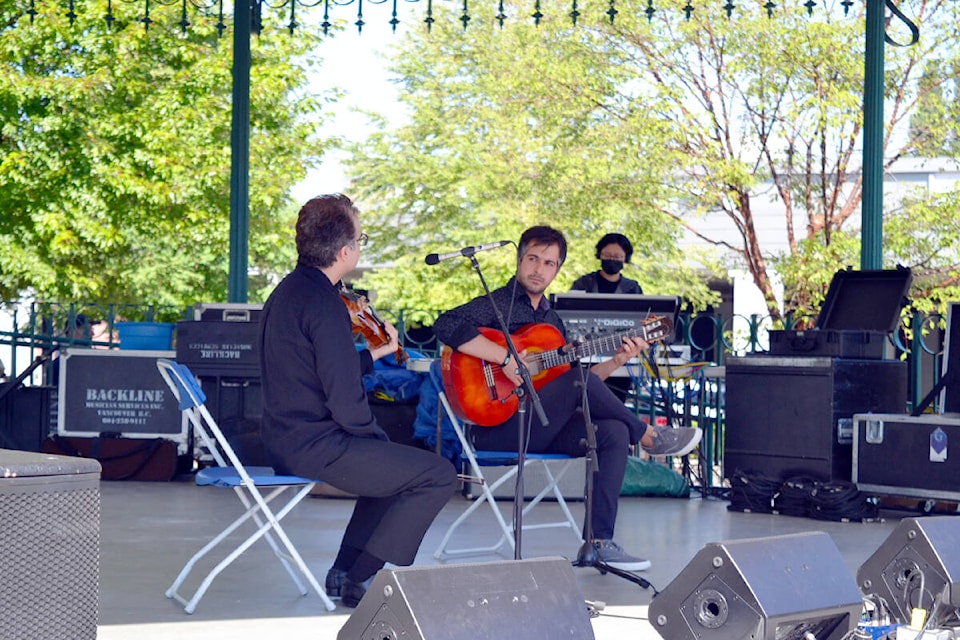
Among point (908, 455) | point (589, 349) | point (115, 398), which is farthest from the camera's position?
point (115, 398)

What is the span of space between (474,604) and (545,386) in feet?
9.11

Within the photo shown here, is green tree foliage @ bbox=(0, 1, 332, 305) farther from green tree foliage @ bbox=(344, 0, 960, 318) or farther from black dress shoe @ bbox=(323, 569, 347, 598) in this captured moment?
black dress shoe @ bbox=(323, 569, 347, 598)

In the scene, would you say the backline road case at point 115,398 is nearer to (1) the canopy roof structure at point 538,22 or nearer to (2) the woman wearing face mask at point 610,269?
(1) the canopy roof structure at point 538,22

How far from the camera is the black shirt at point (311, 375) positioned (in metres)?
4.30

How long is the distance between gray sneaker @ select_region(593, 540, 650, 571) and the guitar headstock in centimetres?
84

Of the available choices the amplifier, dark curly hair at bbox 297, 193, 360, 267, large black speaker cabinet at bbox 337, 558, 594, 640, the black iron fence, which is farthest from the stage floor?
large black speaker cabinet at bbox 337, 558, 594, 640

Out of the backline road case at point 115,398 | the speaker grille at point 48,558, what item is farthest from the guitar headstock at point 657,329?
the backline road case at point 115,398

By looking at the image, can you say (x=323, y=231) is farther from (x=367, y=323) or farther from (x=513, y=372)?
(x=513, y=372)

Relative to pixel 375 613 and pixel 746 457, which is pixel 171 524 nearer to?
pixel 746 457

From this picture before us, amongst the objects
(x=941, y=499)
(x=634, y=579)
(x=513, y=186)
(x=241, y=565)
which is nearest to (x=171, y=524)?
(x=241, y=565)

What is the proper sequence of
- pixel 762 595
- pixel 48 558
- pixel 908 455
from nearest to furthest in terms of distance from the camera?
1. pixel 48 558
2. pixel 762 595
3. pixel 908 455

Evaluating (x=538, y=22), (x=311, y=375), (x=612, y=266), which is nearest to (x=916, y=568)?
(x=311, y=375)

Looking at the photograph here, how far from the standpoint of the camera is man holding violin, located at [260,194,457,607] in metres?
4.32

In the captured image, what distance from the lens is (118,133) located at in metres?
16.8
